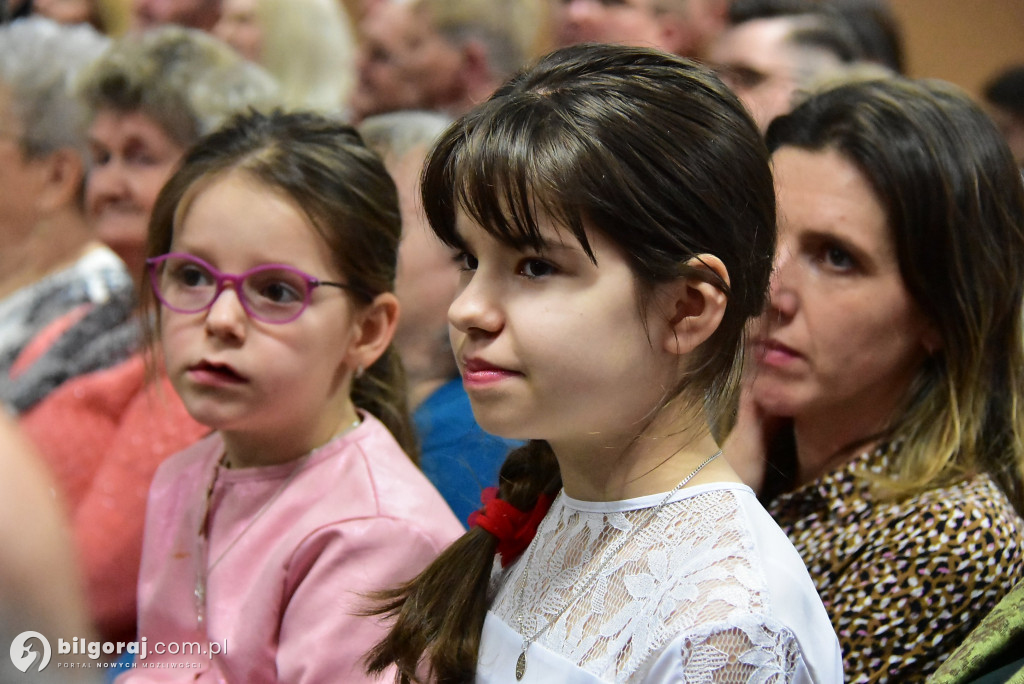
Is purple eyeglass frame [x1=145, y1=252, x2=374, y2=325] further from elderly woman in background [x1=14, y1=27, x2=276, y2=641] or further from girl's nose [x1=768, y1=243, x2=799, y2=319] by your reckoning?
girl's nose [x1=768, y1=243, x2=799, y2=319]

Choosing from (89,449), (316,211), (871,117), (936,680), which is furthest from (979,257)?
(89,449)

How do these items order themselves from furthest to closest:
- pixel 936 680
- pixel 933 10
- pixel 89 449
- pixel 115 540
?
pixel 933 10 < pixel 89 449 < pixel 115 540 < pixel 936 680

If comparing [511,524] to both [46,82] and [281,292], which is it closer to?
[281,292]

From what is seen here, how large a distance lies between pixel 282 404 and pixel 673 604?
2.39 feet

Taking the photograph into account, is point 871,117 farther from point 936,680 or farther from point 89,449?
point 89,449

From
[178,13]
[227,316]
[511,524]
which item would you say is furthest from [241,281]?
[178,13]

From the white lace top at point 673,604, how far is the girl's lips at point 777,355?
0.47m

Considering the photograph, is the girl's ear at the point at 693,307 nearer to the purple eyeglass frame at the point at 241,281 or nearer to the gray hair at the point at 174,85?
the purple eyeglass frame at the point at 241,281

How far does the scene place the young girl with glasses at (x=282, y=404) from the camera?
1.44 m

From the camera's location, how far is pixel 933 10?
294cm

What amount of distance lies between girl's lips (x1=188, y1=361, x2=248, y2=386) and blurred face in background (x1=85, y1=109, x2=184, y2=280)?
1021mm

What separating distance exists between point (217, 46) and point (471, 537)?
1.83 metres

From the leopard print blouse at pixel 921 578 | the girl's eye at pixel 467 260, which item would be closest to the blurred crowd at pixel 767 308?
the leopard print blouse at pixel 921 578

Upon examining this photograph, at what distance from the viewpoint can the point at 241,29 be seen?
3604mm
